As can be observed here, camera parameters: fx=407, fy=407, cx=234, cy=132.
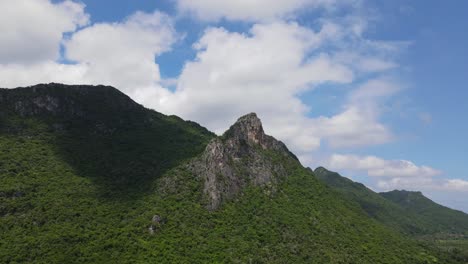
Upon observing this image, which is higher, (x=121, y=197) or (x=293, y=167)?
(x=293, y=167)

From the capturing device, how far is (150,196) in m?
121

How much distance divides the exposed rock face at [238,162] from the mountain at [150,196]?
389 millimetres

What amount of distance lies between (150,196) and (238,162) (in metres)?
32.7

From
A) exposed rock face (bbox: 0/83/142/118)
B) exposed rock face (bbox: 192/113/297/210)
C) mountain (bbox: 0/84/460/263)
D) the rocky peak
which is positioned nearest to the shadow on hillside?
mountain (bbox: 0/84/460/263)

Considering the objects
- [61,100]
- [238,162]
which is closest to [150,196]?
[238,162]

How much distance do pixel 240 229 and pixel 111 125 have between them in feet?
213

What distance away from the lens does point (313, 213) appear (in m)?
133

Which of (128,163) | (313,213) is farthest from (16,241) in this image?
(313,213)

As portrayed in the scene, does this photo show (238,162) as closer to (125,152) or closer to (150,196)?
(150,196)

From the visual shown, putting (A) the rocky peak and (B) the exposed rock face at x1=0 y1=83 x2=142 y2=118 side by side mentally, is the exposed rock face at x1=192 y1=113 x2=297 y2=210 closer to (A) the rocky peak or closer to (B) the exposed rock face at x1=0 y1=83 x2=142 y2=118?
(A) the rocky peak

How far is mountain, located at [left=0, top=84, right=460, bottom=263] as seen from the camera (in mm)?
101000

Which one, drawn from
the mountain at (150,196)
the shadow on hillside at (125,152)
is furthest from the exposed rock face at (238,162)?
the shadow on hillside at (125,152)

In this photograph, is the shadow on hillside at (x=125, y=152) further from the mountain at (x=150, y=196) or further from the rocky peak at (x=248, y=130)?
the rocky peak at (x=248, y=130)

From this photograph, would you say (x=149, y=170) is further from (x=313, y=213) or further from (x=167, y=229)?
(x=313, y=213)
